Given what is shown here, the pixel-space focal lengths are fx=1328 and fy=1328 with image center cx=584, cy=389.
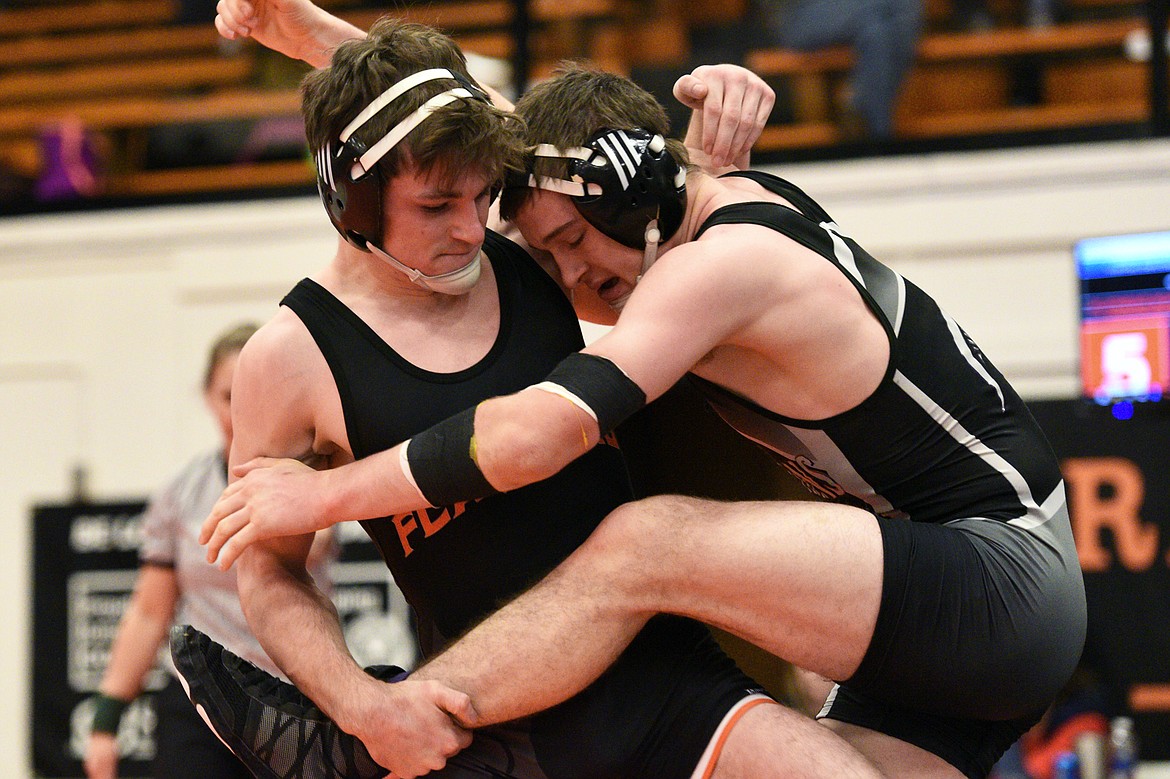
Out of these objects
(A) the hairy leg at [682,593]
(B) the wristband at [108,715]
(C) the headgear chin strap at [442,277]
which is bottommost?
(B) the wristband at [108,715]

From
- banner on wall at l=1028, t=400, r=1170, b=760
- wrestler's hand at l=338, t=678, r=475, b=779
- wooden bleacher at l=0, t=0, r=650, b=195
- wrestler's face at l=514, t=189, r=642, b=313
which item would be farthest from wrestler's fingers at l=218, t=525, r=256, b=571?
wooden bleacher at l=0, t=0, r=650, b=195

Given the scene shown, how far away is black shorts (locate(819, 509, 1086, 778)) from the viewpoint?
2109 millimetres

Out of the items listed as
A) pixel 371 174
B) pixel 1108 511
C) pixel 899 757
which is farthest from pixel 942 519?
pixel 1108 511

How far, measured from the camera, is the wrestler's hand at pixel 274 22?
8.68 ft

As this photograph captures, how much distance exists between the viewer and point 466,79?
2281 millimetres

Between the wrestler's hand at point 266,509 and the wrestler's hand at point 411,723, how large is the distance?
→ 11.6 inches

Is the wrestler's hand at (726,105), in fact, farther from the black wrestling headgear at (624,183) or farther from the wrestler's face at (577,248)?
the wrestler's face at (577,248)

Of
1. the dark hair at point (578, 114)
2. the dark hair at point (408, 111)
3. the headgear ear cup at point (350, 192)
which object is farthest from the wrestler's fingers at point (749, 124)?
the headgear ear cup at point (350, 192)

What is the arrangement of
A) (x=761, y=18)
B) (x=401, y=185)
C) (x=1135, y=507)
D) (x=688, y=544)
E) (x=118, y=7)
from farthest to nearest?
1. (x=118, y=7)
2. (x=761, y=18)
3. (x=1135, y=507)
4. (x=401, y=185)
5. (x=688, y=544)

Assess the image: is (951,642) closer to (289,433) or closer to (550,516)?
(550,516)

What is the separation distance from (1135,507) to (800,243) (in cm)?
376

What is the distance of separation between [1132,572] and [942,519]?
3.55 meters

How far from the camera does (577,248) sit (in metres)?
2.43

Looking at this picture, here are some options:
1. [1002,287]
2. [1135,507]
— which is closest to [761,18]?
[1002,287]
